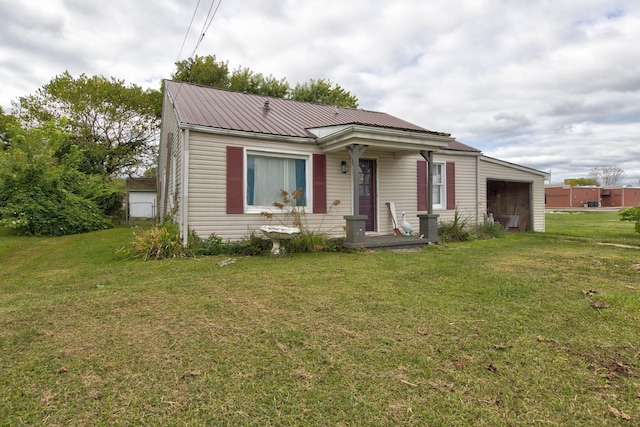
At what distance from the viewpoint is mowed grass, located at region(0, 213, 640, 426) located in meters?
1.90

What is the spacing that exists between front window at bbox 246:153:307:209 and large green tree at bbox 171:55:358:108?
1655cm

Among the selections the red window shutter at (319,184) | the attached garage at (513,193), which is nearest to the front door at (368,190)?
the red window shutter at (319,184)

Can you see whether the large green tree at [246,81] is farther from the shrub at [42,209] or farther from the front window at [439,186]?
the front window at [439,186]

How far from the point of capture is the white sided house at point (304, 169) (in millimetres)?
7488

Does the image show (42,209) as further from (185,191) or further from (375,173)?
(375,173)

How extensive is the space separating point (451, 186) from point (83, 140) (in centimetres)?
1994

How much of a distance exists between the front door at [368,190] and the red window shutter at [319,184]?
1267 mm

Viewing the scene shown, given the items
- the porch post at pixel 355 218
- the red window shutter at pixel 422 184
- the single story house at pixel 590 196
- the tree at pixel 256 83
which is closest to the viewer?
the porch post at pixel 355 218

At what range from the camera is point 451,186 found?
1074cm

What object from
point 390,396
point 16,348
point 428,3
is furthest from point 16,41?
point 390,396

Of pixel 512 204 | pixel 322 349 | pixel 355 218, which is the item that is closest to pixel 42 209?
pixel 355 218

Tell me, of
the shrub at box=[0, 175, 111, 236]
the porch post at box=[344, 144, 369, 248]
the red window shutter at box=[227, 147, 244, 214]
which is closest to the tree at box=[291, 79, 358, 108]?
the shrub at box=[0, 175, 111, 236]

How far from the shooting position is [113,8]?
23.7 feet

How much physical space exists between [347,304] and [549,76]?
16611mm
